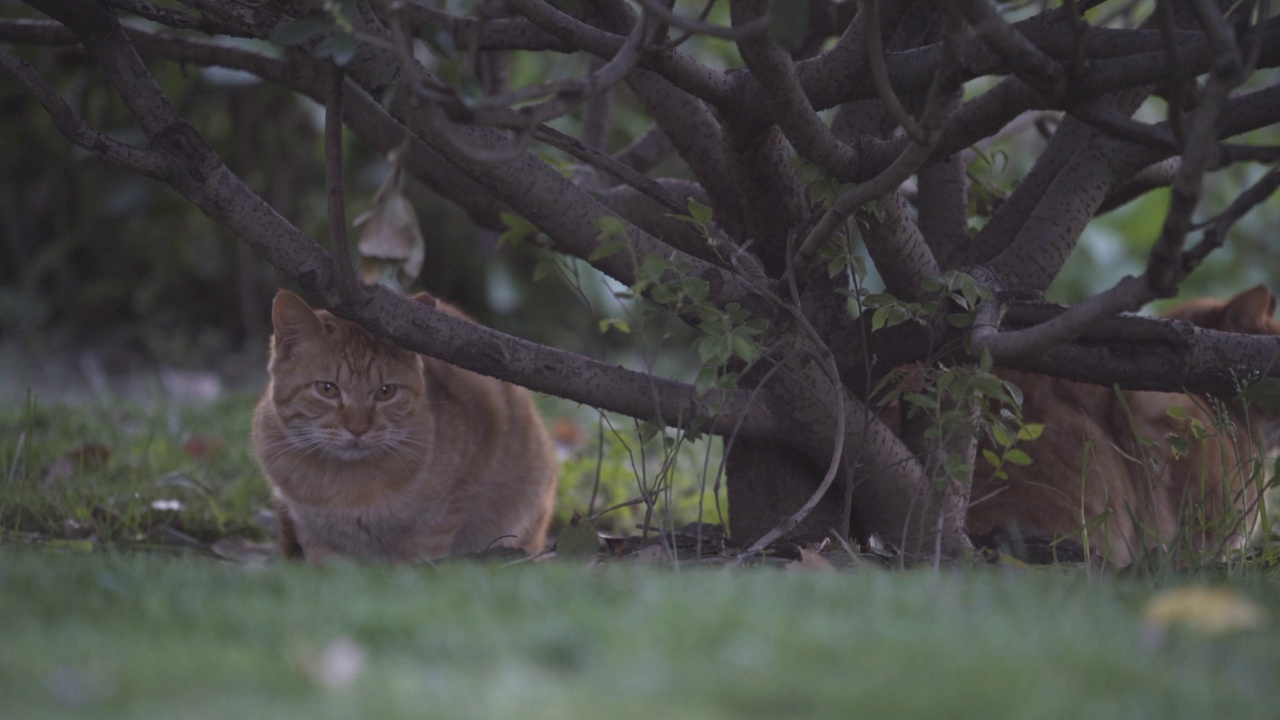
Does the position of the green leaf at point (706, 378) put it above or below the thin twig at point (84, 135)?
below

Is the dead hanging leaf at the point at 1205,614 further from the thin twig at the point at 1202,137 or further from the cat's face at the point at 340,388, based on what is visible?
the cat's face at the point at 340,388

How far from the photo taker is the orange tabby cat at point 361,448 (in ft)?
10.1

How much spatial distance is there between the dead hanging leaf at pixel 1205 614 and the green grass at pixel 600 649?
2 centimetres

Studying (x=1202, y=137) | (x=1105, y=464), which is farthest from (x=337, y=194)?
(x=1105, y=464)

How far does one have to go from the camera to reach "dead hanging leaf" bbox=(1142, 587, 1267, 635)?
54.9 inches

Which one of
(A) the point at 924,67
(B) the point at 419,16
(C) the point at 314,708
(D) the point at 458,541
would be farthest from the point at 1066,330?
(D) the point at 458,541

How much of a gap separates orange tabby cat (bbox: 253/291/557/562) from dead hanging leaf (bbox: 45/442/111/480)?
2.19 ft

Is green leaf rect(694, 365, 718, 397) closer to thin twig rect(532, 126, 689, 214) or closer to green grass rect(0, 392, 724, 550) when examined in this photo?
green grass rect(0, 392, 724, 550)

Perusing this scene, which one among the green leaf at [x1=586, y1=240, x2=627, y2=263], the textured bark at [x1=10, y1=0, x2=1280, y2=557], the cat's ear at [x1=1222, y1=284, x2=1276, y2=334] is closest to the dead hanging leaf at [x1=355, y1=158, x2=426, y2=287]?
the textured bark at [x1=10, y1=0, x2=1280, y2=557]

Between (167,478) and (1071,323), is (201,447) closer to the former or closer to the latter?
(167,478)

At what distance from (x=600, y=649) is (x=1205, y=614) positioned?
2.32 ft

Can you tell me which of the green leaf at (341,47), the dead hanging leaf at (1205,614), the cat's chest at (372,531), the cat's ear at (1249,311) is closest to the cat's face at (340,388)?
the cat's chest at (372,531)

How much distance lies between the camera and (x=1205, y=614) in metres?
1.40

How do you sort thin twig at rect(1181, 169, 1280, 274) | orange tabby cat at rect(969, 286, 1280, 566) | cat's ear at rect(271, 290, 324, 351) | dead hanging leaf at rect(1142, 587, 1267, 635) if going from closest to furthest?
dead hanging leaf at rect(1142, 587, 1267, 635), thin twig at rect(1181, 169, 1280, 274), orange tabby cat at rect(969, 286, 1280, 566), cat's ear at rect(271, 290, 324, 351)
